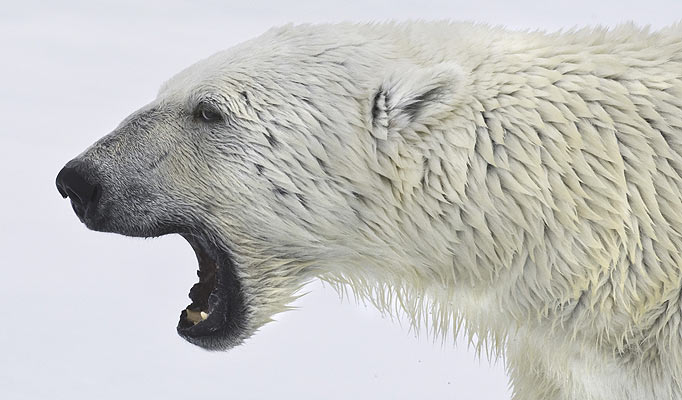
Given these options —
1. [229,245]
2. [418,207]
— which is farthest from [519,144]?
[229,245]

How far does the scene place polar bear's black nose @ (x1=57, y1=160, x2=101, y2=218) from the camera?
3.48 m

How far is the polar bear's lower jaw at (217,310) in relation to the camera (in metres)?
3.64

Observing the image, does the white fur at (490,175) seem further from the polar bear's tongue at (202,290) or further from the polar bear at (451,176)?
the polar bear's tongue at (202,290)

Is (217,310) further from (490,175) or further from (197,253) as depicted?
(490,175)

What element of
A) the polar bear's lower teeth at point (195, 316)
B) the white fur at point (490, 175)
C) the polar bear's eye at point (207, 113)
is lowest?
the polar bear's lower teeth at point (195, 316)

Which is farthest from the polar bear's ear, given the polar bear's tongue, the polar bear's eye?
the polar bear's tongue

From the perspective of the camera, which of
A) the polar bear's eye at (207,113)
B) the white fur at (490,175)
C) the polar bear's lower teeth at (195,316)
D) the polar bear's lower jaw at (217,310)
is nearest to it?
the white fur at (490,175)

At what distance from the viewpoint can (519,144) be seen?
3.29m

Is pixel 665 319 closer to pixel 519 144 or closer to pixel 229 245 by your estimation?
pixel 519 144

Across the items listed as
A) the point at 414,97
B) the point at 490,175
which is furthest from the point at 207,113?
the point at 490,175

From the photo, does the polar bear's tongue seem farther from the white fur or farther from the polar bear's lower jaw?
the white fur

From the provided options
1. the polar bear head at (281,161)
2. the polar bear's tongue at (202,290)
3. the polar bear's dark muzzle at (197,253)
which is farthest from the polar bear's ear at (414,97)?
the polar bear's tongue at (202,290)

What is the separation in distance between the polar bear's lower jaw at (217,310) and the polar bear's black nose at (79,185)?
1.18 feet

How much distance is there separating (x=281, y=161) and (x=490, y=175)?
662 mm
